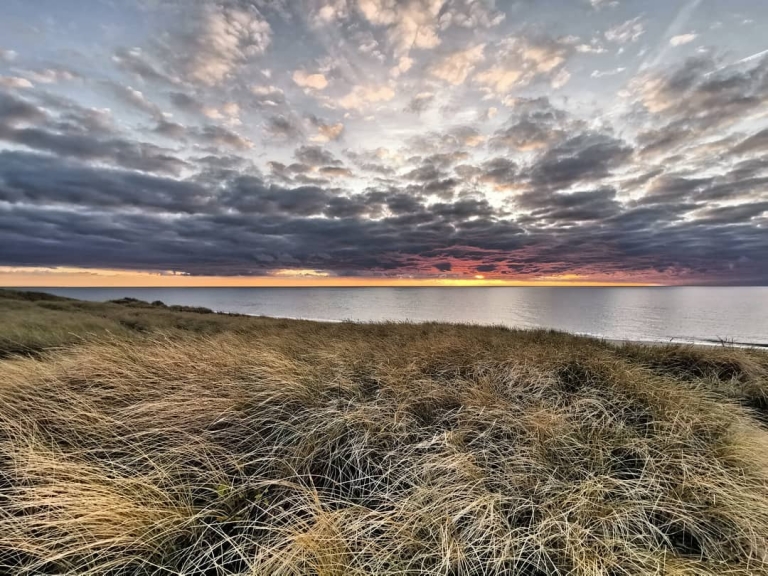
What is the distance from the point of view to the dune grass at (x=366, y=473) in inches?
96.5

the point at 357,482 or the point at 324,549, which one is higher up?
the point at 324,549

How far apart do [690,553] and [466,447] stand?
1874mm

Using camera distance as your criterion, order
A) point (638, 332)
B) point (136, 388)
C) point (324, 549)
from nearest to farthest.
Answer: point (324, 549)
point (136, 388)
point (638, 332)

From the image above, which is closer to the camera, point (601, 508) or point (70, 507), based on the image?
point (70, 507)

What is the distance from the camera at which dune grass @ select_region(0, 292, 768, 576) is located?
8.04 feet

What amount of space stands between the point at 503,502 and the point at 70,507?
3.38m

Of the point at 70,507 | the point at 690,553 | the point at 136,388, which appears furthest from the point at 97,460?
the point at 690,553

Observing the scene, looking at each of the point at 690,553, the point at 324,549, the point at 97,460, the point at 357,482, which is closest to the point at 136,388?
the point at 97,460

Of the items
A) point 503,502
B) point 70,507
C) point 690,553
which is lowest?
point 690,553

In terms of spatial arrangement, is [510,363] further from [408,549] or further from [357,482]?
[408,549]

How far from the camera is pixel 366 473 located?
11.5 ft

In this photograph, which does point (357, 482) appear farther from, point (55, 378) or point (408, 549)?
point (55, 378)

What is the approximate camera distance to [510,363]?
7297mm

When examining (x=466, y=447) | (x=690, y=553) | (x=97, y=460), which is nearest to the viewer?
(x=690, y=553)
